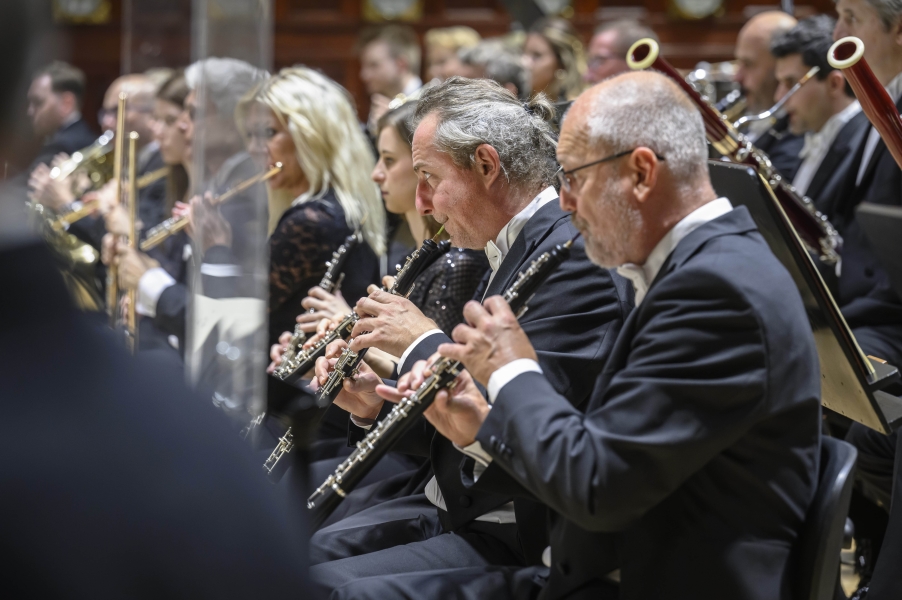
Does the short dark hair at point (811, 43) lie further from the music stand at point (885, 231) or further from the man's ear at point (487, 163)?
the man's ear at point (487, 163)

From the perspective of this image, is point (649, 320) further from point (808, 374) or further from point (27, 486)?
point (27, 486)

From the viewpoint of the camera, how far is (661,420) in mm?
1306

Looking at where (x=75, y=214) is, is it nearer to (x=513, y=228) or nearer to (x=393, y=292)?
(x=393, y=292)

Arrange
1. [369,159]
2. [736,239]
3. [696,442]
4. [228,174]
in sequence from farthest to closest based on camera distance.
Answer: [369,159] < [228,174] < [736,239] < [696,442]

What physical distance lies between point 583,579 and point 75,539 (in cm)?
90

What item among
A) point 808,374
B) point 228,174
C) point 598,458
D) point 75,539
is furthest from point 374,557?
point 228,174

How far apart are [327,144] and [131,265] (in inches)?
38.2

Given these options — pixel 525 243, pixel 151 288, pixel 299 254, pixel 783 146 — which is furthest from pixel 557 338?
pixel 783 146

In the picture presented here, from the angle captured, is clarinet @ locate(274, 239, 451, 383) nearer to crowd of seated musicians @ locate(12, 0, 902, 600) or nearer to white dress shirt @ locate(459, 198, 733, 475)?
crowd of seated musicians @ locate(12, 0, 902, 600)

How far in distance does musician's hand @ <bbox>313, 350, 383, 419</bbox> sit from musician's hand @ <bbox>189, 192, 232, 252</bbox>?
1.08m

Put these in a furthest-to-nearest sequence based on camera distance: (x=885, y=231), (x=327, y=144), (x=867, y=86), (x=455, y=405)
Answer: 1. (x=327, y=144)
2. (x=867, y=86)
3. (x=885, y=231)
4. (x=455, y=405)

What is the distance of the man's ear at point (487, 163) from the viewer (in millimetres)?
2021

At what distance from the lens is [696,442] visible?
4.26 feet

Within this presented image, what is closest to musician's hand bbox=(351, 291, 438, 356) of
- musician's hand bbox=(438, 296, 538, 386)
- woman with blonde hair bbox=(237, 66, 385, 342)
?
musician's hand bbox=(438, 296, 538, 386)
